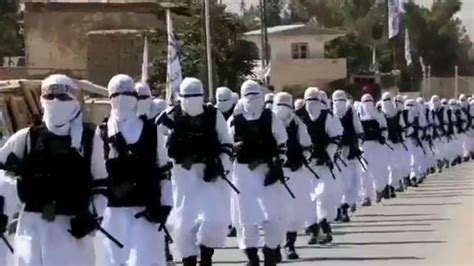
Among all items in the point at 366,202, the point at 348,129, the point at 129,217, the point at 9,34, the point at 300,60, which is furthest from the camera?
the point at 300,60

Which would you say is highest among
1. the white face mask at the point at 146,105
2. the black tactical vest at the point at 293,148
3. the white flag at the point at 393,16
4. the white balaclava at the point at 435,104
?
the white flag at the point at 393,16

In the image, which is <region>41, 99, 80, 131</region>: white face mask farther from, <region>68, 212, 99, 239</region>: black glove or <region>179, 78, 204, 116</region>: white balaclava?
<region>179, 78, 204, 116</region>: white balaclava

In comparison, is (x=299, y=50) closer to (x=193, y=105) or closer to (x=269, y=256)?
(x=269, y=256)

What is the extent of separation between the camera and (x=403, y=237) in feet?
62.9

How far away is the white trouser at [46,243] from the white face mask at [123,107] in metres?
1.78

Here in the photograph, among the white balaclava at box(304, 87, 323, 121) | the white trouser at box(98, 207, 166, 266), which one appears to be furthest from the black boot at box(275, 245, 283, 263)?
the white trouser at box(98, 207, 166, 266)

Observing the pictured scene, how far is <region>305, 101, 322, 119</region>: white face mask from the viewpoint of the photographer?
18.9 metres

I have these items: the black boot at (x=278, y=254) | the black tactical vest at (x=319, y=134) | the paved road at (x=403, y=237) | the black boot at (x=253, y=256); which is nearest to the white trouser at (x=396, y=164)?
the paved road at (x=403, y=237)

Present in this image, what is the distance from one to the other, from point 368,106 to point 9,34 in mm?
53892

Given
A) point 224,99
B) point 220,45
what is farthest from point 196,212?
point 220,45

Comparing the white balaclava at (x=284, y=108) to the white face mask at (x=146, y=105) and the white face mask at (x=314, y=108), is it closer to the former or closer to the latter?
the white face mask at (x=314, y=108)

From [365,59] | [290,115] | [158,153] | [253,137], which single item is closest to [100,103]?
[290,115]

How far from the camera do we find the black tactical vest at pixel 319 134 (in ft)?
61.9

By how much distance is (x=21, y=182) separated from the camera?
9.59 meters
